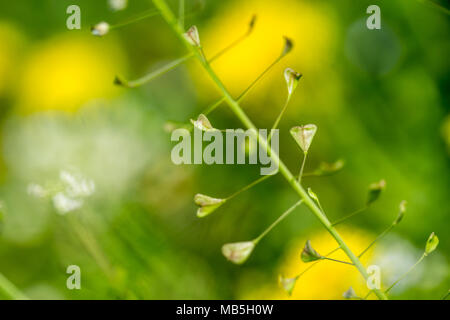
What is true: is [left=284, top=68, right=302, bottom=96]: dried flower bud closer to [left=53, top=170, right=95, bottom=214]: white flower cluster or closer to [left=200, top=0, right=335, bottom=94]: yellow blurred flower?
[left=53, top=170, right=95, bottom=214]: white flower cluster

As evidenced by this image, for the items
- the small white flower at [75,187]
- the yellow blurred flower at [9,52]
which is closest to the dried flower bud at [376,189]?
the small white flower at [75,187]

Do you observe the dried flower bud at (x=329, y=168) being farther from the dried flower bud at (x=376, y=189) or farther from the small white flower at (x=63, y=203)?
the small white flower at (x=63, y=203)

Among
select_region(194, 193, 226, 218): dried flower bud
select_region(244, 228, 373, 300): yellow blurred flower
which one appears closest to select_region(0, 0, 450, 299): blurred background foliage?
select_region(244, 228, 373, 300): yellow blurred flower

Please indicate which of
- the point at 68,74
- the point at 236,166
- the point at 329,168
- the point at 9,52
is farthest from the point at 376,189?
the point at 9,52

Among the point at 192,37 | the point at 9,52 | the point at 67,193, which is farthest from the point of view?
the point at 9,52

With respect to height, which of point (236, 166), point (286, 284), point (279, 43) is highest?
point (279, 43)

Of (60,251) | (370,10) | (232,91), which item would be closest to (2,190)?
(60,251)

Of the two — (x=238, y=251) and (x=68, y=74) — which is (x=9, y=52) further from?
(x=238, y=251)
